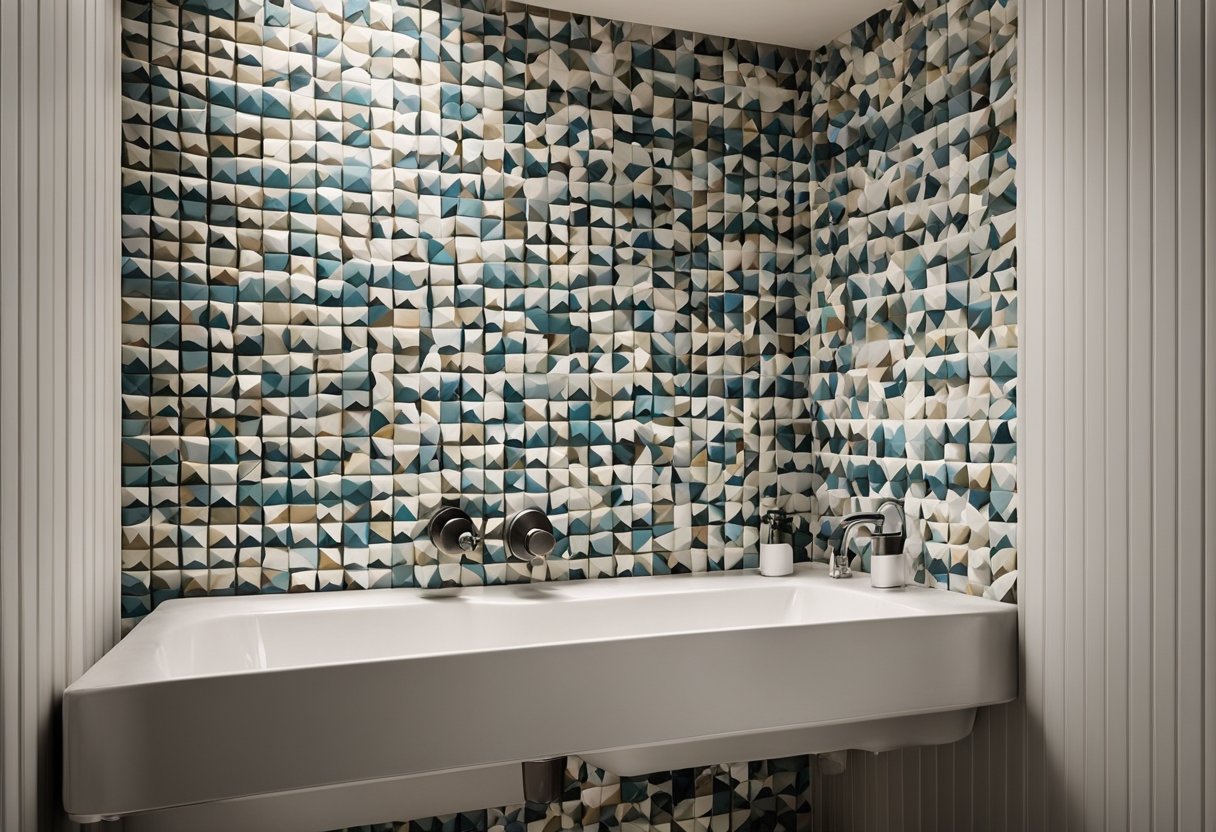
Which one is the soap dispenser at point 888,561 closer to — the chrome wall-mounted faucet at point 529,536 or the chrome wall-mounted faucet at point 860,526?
the chrome wall-mounted faucet at point 860,526

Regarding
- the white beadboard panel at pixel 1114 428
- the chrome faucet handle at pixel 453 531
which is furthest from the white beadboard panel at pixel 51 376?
the white beadboard panel at pixel 1114 428

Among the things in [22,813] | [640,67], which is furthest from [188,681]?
[640,67]

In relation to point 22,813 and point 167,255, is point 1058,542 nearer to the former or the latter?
point 22,813

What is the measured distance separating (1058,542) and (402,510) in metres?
1.35

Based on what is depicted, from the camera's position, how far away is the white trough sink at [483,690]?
1.29 metres

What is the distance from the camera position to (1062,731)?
64.6 inches

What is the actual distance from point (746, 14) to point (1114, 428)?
51.7 inches

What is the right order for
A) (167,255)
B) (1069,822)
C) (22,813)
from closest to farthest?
(22,813), (1069,822), (167,255)

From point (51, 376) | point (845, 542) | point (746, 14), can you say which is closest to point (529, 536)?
point (845, 542)

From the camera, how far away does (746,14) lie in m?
2.20

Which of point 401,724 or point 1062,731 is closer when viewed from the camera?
point 401,724

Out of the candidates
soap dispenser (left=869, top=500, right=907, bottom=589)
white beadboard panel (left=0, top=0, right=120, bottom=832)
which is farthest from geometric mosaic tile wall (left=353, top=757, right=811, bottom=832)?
white beadboard panel (left=0, top=0, right=120, bottom=832)

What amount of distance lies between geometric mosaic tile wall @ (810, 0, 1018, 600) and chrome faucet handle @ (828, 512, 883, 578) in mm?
88

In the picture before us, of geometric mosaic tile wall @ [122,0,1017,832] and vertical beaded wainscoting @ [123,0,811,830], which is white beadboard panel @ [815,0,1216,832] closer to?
geometric mosaic tile wall @ [122,0,1017,832]
